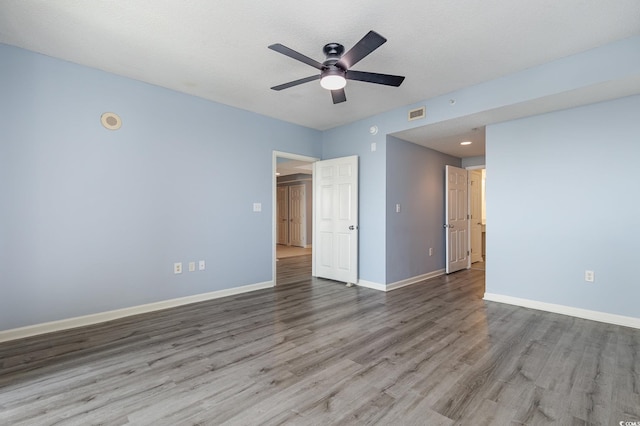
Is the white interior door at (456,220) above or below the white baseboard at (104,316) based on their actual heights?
above

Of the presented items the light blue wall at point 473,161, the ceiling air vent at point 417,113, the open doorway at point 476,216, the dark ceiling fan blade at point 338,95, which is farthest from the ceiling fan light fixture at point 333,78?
the open doorway at point 476,216

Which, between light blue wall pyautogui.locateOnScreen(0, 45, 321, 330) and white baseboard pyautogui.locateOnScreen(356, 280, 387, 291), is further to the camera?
white baseboard pyautogui.locateOnScreen(356, 280, 387, 291)

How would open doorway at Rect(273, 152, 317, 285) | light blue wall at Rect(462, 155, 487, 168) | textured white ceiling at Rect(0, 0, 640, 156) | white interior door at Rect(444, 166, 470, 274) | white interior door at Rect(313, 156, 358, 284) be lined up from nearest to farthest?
1. textured white ceiling at Rect(0, 0, 640, 156)
2. white interior door at Rect(313, 156, 358, 284)
3. white interior door at Rect(444, 166, 470, 274)
4. light blue wall at Rect(462, 155, 487, 168)
5. open doorway at Rect(273, 152, 317, 285)

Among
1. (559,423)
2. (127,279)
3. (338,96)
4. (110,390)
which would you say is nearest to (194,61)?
(338,96)

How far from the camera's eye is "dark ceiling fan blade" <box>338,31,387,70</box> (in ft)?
6.84

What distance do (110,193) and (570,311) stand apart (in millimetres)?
5388

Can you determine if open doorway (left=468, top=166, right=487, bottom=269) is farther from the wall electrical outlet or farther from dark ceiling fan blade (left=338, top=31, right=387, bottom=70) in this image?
dark ceiling fan blade (left=338, top=31, right=387, bottom=70)

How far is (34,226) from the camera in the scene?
2.87m

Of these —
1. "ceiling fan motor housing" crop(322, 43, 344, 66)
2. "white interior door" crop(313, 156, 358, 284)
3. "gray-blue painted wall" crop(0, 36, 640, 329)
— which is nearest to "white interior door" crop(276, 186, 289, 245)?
"white interior door" crop(313, 156, 358, 284)

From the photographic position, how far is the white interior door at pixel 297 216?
10117 mm

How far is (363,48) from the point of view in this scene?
2.26m

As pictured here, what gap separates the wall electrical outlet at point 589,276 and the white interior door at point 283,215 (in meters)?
8.56

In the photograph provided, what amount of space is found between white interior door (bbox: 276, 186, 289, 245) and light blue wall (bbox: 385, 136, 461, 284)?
20.2ft

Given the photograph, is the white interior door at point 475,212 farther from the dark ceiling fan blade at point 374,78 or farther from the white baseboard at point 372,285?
the dark ceiling fan blade at point 374,78
